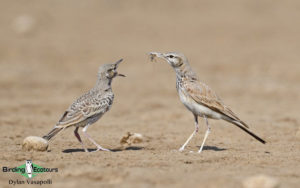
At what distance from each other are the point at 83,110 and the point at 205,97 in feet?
5.74

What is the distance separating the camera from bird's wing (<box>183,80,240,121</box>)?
771 cm

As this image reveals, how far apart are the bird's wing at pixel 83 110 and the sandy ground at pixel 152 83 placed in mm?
439

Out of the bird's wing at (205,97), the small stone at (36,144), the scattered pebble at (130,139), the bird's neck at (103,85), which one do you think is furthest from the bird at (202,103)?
the small stone at (36,144)

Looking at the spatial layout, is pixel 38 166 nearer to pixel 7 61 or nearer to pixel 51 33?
pixel 7 61

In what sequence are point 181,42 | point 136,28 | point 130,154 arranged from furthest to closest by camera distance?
point 136,28
point 181,42
point 130,154

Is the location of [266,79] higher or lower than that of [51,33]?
lower

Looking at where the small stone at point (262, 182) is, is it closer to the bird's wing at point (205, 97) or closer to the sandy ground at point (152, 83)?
the sandy ground at point (152, 83)

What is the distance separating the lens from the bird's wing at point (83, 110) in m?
7.38

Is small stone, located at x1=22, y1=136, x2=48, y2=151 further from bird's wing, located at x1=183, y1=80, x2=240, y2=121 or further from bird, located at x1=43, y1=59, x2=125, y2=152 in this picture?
bird's wing, located at x1=183, y1=80, x2=240, y2=121

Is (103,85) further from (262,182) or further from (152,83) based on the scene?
(152,83)

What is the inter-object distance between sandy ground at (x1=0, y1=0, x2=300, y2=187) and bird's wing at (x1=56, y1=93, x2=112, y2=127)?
0.44 meters

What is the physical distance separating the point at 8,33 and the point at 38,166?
14961 mm

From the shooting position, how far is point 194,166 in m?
6.64

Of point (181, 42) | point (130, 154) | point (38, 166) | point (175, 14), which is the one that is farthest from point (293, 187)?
point (175, 14)
